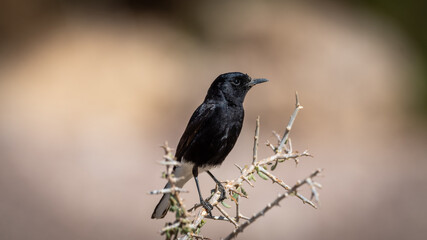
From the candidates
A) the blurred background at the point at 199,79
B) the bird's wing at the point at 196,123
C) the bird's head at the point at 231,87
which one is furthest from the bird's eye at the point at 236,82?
the blurred background at the point at 199,79

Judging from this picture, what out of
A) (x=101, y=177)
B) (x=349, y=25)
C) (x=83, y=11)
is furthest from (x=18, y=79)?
(x=349, y=25)

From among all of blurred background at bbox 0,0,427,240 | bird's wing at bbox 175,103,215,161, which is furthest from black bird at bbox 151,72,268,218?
blurred background at bbox 0,0,427,240

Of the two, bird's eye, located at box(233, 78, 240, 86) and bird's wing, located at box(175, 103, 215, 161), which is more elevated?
bird's eye, located at box(233, 78, 240, 86)

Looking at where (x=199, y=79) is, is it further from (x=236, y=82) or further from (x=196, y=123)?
(x=196, y=123)

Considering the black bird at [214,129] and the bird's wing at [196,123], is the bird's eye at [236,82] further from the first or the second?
the bird's wing at [196,123]

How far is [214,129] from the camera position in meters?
4.39

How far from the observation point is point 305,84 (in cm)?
1327

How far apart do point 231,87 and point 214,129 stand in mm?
443

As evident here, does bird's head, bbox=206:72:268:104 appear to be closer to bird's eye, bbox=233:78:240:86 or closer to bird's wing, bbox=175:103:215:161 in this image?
bird's eye, bbox=233:78:240:86

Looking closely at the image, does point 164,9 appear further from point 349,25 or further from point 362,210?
point 362,210

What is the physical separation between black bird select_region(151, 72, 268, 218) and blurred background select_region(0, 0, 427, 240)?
7.38 meters

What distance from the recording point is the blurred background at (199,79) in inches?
495

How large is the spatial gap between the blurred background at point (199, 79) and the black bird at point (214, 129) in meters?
7.38

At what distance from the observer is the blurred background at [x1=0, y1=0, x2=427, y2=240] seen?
12.6 meters
